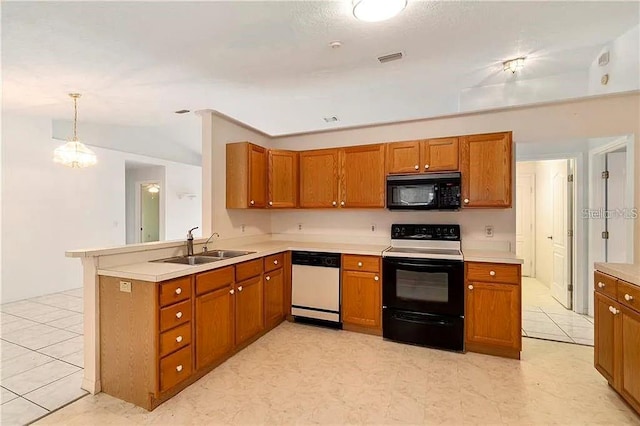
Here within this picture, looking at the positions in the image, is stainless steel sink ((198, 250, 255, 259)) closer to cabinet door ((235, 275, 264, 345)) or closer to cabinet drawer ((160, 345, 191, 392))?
cabinet door ((235, 275, 264, 345))

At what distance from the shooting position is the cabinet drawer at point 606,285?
85.2 inches

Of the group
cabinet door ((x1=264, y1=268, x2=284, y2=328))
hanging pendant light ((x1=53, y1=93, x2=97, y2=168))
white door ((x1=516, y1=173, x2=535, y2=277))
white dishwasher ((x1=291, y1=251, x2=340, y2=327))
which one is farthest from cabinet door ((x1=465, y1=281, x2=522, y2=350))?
hanging pendant light ((x1=53, y1=93, x2=97, y2=168))

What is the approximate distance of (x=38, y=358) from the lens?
283cm

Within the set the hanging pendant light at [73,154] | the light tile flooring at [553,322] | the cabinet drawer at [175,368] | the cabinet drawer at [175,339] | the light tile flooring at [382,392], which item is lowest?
the light tile flooring at [382,392]

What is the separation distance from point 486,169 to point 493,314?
4.70ft

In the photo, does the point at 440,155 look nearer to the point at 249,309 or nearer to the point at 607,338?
the point at 607,338

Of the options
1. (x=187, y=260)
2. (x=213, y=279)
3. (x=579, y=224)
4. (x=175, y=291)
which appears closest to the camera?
(x=175, y=291)

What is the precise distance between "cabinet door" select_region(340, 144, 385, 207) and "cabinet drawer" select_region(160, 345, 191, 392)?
2322mm

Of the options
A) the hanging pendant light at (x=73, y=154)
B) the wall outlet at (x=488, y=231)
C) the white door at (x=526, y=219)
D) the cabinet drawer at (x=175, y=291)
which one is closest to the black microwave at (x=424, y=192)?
the wall outlet at (x=488, y=231)

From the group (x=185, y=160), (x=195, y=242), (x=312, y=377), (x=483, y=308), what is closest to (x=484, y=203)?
(x=483, y=308)

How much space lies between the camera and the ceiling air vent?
3.12 m

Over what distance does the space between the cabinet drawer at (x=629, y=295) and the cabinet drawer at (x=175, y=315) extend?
3.05 metres

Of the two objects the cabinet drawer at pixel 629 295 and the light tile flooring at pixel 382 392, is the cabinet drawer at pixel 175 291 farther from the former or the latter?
the cabinet drawer at pixel 629 295

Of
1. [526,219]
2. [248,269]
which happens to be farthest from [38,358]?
[526,219]
